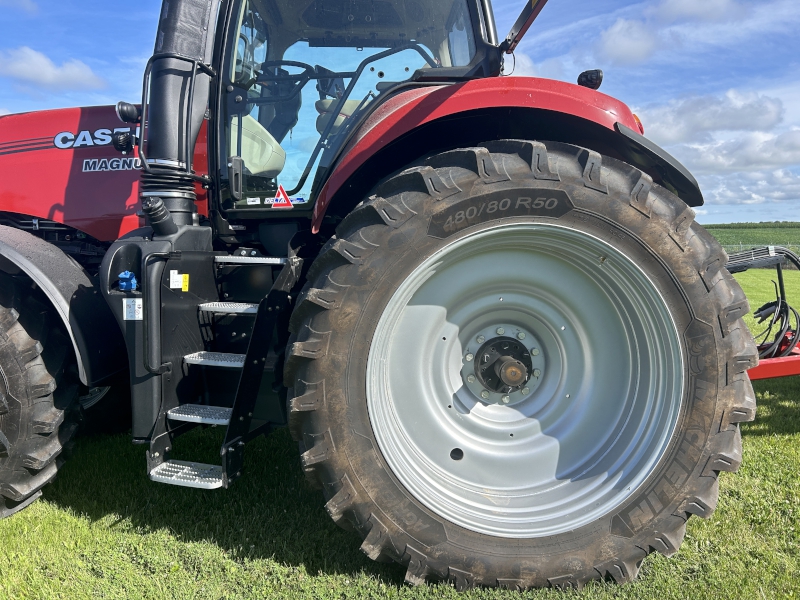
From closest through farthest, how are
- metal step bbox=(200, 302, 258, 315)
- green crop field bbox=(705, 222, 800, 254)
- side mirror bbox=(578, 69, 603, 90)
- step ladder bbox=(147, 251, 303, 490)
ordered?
step ladder bbox=(147, 251, 303, 490)
metal step bbox=(200, 302, 258, 315)
side mirror bbox=(578, 69, 603, 90)
green crop field bbox=(705, 222, 800, 254)

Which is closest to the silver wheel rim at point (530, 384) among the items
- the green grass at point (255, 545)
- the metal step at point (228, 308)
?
the green grass at point (255, 545)

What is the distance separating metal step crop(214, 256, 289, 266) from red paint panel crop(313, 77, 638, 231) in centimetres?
39

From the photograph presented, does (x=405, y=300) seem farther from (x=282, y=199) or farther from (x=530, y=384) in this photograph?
(x=282, y=199)

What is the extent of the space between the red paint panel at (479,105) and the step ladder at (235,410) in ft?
1.61

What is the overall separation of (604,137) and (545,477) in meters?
1.38

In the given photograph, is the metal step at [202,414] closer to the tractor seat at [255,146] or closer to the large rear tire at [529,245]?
the large rear tire at [529,245]

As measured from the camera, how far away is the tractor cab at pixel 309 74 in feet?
7.79

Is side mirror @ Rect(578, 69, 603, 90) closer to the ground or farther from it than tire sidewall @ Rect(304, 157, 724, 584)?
farther from it

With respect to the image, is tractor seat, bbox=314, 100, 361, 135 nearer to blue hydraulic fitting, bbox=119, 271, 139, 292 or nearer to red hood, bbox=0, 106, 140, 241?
blue hydraulic fitting, bbox=119, 271, 139, 292

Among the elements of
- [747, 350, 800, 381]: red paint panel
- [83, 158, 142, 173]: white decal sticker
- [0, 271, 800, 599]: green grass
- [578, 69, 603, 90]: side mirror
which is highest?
[578, 69, 603, 90]: side mirror

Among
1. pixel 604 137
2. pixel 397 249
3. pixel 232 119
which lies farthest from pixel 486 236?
pixel 232 119

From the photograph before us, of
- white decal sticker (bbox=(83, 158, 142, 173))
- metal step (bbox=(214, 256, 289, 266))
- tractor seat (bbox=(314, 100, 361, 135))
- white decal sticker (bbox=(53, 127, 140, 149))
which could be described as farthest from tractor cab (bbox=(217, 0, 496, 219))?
white decal sticker (bbox=(53, 127, 140, 149))

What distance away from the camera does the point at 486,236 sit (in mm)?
1865

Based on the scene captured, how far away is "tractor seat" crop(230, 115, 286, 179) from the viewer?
2.42 m
